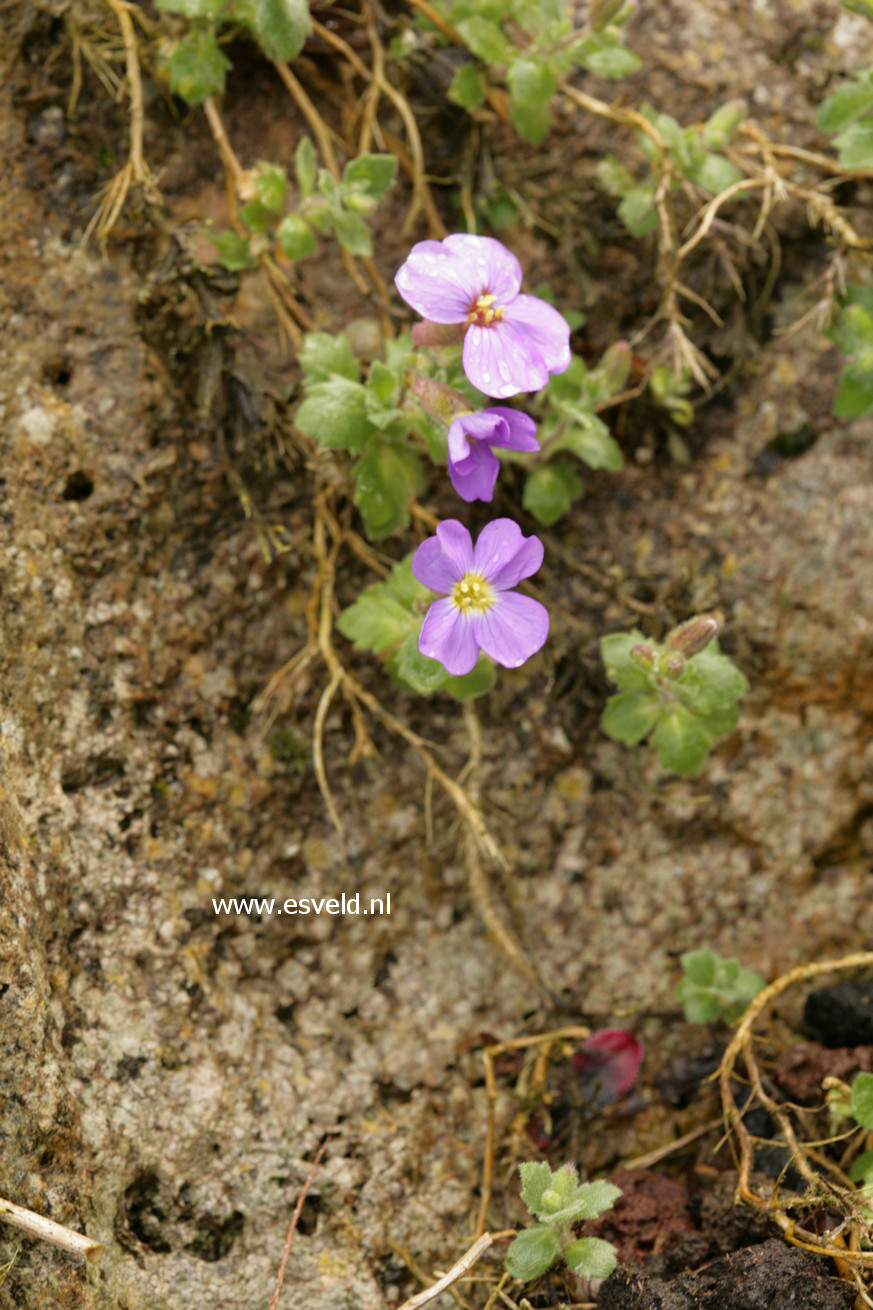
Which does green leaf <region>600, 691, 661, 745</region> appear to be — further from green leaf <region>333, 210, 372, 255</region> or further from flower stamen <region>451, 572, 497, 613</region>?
green leaf <region>333, 210, 372, 255</region>

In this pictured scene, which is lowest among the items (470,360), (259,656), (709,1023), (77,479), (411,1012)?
(709,1023)

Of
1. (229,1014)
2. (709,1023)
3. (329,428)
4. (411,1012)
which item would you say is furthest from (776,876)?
(329,428)

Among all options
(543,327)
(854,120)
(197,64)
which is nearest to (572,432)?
(543,327)

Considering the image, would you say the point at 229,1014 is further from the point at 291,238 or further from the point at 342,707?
the point at 291,238

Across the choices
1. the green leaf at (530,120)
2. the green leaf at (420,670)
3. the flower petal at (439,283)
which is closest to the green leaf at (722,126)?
the green leaf at (530,120)

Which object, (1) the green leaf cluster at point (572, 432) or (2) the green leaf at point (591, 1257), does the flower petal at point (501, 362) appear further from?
(2) the green leaf at point (591, 1257)

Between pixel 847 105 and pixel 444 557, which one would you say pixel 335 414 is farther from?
pixel 847 105
